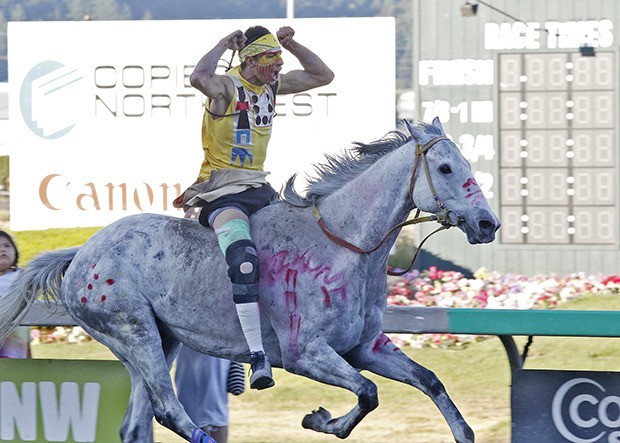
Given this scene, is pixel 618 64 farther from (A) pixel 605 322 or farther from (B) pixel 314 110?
(A) pixel 605 322

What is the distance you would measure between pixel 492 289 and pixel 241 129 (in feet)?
25.5

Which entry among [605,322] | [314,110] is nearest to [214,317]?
[605,322]

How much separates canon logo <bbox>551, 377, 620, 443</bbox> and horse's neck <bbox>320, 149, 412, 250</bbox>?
1221 millimetres

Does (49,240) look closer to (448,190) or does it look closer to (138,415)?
(138,415)

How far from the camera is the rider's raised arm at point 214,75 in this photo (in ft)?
16.6

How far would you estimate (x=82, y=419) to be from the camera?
5859mm

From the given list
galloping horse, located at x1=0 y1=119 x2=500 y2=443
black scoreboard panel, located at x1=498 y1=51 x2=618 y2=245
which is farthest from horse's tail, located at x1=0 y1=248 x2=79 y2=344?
black scoreboard panel, located at x1=498 y1=51 x2=618 y2=245

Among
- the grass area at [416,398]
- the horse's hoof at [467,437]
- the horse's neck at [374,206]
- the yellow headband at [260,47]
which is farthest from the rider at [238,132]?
the grass area at [416,398]

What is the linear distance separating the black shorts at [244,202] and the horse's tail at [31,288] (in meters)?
0.75

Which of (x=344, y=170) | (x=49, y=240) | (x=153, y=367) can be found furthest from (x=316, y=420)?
(x=49, y=240)

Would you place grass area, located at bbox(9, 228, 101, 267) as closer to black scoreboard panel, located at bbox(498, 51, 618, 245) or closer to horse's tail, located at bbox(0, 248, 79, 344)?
black scoreboard panel, located at bbox(498, 51, 618, 245)

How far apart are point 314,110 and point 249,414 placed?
5958mm

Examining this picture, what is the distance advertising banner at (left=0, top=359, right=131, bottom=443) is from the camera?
5.85 meters

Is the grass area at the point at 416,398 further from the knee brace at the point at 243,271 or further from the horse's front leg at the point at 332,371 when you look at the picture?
the knee brace at the point at 243,271
